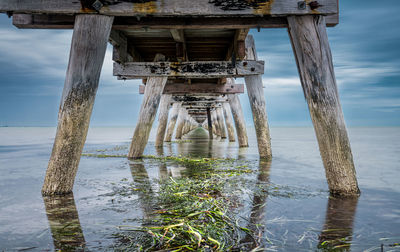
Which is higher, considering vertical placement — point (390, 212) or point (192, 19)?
point (192, 19)

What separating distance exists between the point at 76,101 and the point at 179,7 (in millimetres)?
1709

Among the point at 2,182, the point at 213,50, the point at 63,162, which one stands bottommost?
the point at 2,182

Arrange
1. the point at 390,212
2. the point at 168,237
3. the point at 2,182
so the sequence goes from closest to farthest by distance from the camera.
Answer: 1. the point at 168,237
2. the point at 390,212
3. the point at 2,182

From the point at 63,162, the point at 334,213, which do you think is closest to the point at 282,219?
the point at 334,213

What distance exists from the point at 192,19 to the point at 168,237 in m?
3.02

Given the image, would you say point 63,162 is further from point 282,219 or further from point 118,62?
point 118,62

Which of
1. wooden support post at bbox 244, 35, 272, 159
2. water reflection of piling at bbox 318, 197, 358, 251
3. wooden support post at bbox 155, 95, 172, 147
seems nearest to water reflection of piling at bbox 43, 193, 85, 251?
water reflection of piling at bbox 318, 197, 358, 251

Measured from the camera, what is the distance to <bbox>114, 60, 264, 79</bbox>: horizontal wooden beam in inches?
261

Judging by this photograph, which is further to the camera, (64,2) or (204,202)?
(64,2)

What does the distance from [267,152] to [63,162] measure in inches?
211

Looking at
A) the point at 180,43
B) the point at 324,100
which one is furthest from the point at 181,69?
the point at 324,100

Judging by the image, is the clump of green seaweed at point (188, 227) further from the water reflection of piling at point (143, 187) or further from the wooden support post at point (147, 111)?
the wooden support post at point (147, 111)

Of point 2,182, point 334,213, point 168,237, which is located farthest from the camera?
point 2,182

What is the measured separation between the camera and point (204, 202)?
2.88 metres
